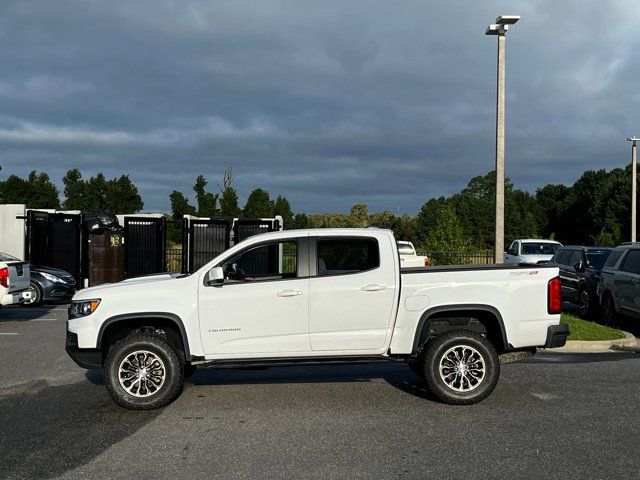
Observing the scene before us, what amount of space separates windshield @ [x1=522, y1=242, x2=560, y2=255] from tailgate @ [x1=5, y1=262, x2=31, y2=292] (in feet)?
53.1

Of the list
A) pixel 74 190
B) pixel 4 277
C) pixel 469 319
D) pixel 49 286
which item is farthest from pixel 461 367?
pixel 74 190

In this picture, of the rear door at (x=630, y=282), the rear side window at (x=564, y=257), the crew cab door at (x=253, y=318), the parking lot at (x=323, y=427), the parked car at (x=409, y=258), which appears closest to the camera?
the parking lot at (x=323, y=427)

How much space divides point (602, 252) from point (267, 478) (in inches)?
549

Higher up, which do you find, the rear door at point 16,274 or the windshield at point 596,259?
the windshield at point 596,259

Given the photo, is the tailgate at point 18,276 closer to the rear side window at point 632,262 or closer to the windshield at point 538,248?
the rear side window at point 632,262

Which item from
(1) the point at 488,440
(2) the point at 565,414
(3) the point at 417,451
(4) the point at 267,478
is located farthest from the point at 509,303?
(4) the point at 267,478

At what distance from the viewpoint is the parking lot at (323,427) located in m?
5.07

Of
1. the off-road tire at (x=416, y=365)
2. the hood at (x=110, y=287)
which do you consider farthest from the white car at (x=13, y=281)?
the off-road tire at (x=416, y=365)

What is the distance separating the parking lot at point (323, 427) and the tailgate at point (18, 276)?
15.1 feet

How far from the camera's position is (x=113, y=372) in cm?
677

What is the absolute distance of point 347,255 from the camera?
739 cm

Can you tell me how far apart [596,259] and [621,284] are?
3.18 metres

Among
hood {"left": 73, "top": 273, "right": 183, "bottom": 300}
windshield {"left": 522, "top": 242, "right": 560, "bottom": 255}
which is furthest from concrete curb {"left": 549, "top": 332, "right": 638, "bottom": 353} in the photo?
windshield {"left": 522, "top": 242, "right": 560, "bottom": 255}

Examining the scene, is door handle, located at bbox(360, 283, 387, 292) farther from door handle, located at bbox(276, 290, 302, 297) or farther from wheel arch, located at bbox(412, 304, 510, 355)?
door handle, located at bbox(276, 290, 302, 297)
